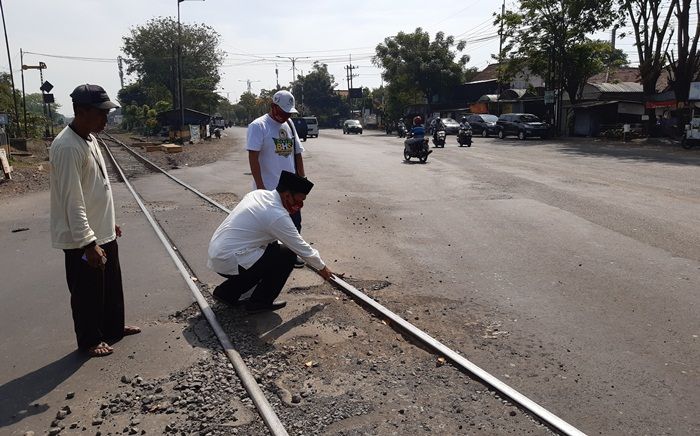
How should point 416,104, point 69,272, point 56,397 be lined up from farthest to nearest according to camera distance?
point 416,104 < point 69,272 < point 56,397

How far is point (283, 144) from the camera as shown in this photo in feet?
19.3

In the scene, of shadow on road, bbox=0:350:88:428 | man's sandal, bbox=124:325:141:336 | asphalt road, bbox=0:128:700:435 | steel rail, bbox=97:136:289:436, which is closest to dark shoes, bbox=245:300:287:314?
steel rail, bbox=97:136:289:436

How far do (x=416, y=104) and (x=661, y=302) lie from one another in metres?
63.7

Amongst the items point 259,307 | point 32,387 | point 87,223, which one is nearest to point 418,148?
point 259,307

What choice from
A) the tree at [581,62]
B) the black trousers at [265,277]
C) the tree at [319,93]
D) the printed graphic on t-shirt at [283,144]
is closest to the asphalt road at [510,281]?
the black trousers at [265,277]

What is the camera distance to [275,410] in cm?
340

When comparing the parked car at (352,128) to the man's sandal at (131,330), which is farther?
the parked car at (352,128)

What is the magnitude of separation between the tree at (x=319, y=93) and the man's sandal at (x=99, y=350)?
92.5m

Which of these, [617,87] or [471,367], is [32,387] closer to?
[471,367]

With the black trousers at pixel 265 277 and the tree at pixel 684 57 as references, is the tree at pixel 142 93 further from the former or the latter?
the black trousers at pixel 265 277

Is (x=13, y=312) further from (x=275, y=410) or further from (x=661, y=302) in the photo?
(x=661, y=302)

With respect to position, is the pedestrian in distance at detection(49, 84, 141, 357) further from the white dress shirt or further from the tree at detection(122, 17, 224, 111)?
the tree at detection(122, 17, 224, 111)

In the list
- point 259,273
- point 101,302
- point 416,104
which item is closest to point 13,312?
point 101,302

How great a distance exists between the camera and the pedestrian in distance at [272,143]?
573cm
